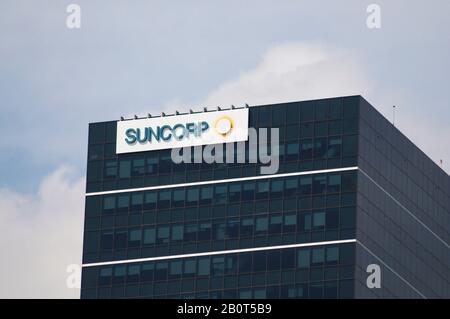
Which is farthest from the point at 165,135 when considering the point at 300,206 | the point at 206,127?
the point at 300,206

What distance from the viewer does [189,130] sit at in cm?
19550

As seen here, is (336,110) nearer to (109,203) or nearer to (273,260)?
(273,260)

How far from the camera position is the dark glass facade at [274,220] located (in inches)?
7382

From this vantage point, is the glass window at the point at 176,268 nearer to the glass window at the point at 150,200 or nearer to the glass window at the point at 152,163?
the glass window at the point at 150,200

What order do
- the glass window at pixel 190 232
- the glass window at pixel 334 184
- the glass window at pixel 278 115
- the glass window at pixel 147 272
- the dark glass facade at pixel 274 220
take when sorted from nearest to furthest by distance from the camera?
the dark glass facade at pixel 274 220, the glass window at pixel 334 184, the glass window at pixel 278 115, the glass window at pixel 190 232, the glass window at pixel 147 272

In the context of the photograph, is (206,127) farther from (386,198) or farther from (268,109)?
(386,198)

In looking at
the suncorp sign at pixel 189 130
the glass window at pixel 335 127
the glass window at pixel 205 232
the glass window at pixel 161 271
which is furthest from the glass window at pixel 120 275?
the glass window at pixel 335 127

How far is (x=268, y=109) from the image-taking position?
194 metres

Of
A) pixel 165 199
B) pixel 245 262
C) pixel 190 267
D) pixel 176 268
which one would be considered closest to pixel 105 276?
pixel 176 268

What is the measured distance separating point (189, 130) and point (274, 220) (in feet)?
45.7

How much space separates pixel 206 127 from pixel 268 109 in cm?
688

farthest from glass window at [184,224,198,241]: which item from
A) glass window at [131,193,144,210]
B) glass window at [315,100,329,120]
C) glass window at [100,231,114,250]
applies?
glass window at [315,100,329,120]

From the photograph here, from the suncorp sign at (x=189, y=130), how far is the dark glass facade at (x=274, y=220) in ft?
4.16

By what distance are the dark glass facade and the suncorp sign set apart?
127 centimetres
